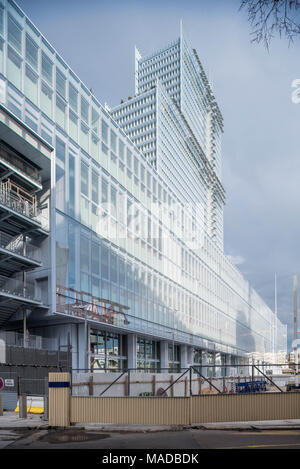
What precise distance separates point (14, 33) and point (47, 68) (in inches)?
170

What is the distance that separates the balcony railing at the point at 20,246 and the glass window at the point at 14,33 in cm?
1385

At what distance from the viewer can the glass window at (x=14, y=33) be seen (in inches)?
1332

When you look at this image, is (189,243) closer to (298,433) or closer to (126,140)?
(126,140)

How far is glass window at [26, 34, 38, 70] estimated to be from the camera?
3581 centimetres

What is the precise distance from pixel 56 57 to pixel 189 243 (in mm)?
37932

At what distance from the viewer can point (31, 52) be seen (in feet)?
119

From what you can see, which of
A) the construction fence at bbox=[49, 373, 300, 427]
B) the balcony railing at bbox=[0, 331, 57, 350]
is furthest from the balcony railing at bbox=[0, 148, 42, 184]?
the construction fence at bbox=[49, 373, 300, 427]

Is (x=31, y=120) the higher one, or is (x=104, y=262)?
(x=31, y=120)

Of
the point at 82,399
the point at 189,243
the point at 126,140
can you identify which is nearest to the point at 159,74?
the point at 189,243

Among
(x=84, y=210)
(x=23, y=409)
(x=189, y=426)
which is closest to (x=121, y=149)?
(x=84, y=210)

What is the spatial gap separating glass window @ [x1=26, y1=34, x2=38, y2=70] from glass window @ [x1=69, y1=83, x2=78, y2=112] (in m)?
5.00

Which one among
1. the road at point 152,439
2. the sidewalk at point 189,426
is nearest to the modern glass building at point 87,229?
the sidewalk at point 189,426

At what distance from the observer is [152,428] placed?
1650 cm

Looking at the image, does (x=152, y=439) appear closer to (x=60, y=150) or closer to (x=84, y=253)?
(x=84, y=253)
